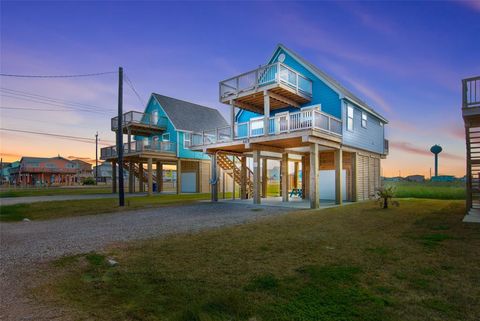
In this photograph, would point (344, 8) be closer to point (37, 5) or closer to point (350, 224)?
point (350, 224)

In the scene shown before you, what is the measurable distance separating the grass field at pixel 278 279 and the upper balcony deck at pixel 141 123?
874 inches

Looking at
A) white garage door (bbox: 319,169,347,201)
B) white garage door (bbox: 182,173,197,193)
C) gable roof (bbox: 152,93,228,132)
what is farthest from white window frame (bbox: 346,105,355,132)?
white garage door (bbox: 182,173,197,193)

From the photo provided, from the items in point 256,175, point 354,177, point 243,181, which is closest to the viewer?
point 256,175

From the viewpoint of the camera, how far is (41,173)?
64.8 metres

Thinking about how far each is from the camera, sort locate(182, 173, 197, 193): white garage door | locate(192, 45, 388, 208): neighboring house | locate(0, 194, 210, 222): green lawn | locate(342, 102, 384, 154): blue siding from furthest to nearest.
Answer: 1. locate(182, 173, 197, 193): white garage door
2. locate(342, 102, 384, 154): blue siding
3. locate(192, 45, 388, 208): neighboring house
4. locate(0, 194, 210, 222): green lawn

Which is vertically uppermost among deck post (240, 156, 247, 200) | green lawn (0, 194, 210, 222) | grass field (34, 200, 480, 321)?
deck post (240, 156, 247, 200)

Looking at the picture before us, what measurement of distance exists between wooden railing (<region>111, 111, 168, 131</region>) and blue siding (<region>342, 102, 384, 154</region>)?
19.9 m

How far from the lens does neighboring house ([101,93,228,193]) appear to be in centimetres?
2656

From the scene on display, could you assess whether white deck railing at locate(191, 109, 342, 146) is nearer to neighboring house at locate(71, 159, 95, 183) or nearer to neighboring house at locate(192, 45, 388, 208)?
neighboring house at locate(192, 45, 388, 208)

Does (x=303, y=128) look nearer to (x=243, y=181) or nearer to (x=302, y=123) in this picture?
(x=302, y=123)

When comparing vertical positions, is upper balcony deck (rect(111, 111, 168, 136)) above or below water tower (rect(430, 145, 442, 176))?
above

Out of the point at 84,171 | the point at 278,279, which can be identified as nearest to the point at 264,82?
the point at 278,279

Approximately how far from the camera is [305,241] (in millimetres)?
6672

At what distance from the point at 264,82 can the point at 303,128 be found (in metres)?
4.03
